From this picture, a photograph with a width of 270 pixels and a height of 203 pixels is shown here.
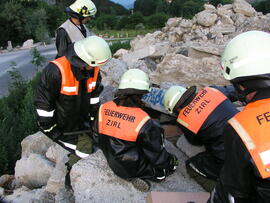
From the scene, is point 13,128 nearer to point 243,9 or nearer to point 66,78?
point 66,78

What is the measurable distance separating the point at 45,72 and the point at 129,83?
0.90 m

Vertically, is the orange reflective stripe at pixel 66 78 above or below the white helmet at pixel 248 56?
below

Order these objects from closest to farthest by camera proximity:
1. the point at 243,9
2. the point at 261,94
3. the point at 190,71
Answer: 1. the point at 261,94
2. the point at 190,71
3. the point at 243,9

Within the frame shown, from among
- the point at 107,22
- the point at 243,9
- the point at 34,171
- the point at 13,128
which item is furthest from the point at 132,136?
the point at 107,22

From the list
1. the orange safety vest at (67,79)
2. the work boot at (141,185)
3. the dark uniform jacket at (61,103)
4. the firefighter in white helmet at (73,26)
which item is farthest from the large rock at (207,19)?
the work boot at (141,185)

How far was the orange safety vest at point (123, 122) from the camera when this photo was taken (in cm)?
239

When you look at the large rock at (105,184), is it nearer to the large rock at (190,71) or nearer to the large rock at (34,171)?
the large rock at (34,171)

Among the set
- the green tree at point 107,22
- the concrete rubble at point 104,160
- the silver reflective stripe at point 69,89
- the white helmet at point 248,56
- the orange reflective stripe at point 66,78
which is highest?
the white helmet at point 248,56

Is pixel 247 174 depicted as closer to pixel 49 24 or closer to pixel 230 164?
pixel 230 164

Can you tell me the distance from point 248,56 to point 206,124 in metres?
1.08

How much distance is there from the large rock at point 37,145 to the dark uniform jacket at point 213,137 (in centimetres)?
272

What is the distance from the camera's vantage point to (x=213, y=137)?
8.70ft

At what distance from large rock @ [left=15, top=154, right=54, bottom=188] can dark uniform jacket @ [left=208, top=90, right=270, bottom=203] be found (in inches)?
118

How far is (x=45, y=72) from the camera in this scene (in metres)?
2.72
